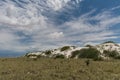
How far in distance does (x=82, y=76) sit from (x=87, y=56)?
2880 cm

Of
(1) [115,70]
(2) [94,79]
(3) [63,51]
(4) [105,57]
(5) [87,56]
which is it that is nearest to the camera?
(2) [94,79]

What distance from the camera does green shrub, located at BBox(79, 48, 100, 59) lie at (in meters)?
54.1

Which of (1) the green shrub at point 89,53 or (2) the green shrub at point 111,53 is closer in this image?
(2) the green shrub at point 111,53

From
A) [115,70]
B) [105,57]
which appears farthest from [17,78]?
[105,57]

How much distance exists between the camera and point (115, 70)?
33250 mm

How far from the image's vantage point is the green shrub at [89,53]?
5412cm

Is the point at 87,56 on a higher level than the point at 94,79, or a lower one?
higher

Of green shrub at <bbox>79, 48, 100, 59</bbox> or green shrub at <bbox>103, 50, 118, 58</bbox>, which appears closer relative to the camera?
green shrub at <bbox>103, 50, 118, 58</bbox>

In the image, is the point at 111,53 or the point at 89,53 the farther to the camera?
the point at 89,53

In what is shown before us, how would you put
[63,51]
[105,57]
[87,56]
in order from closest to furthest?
[105,57] < [87,56] < [63,51]

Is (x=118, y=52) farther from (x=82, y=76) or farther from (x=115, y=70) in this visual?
(x=82, y=76)

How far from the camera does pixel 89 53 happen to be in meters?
56.2

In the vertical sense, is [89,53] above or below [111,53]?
above

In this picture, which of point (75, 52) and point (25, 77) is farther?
point (75, 52)
